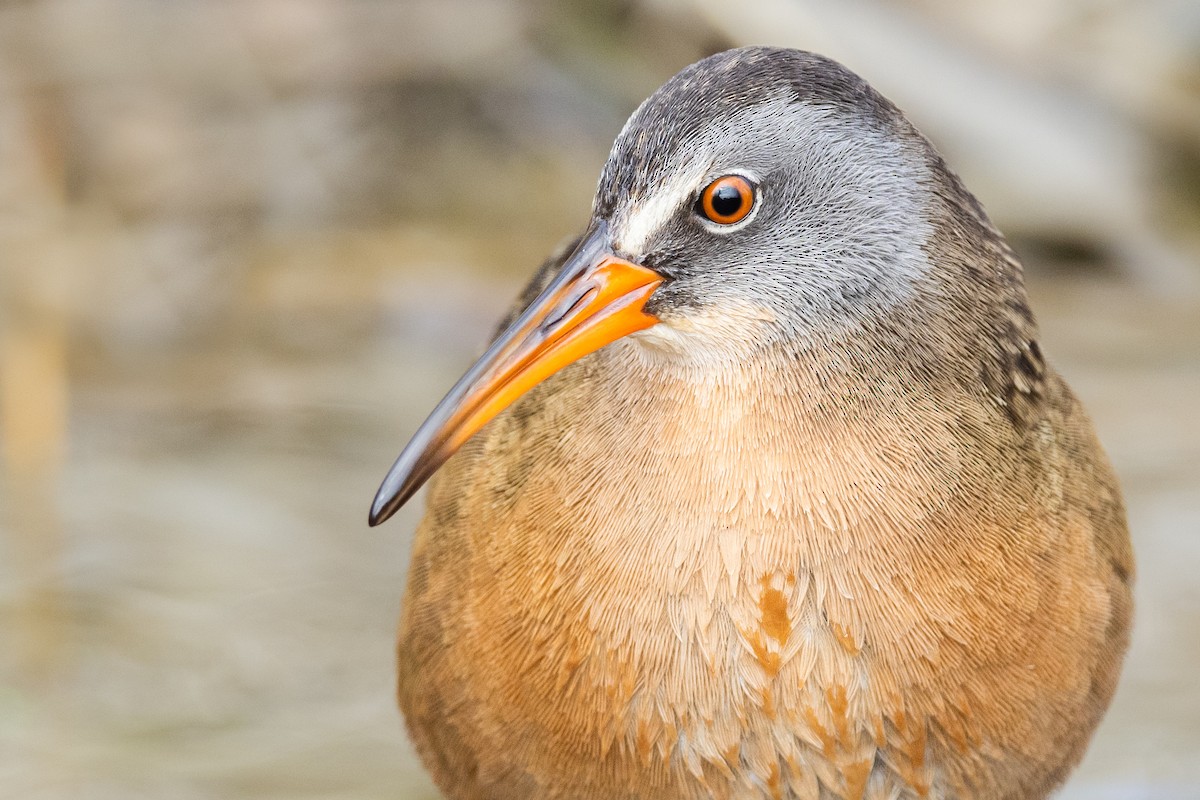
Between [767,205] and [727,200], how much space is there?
8cm

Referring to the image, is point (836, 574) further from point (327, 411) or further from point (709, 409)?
point (327, 411)

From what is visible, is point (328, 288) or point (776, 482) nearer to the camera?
point (776, 482)

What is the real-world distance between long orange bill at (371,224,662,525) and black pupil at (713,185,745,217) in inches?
6.5

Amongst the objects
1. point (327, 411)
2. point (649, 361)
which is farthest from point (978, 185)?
point (649, 361)

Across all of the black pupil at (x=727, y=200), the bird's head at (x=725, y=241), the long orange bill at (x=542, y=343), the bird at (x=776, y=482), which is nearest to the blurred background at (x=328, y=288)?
the bird at (x=776, y=482)

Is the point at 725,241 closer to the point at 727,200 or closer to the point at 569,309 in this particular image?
the point at 727,200

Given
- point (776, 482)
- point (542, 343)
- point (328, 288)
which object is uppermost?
point (328, 288)

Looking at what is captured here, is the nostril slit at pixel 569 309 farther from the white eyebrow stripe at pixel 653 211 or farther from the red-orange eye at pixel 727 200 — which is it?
the red-orange eye at pixel 727 200

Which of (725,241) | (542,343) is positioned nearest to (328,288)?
(542,343)

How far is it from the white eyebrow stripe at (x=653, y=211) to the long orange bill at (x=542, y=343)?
3cm

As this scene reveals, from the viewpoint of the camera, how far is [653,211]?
113 inches

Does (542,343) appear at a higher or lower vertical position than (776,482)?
higher

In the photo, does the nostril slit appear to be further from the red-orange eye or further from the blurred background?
the blurred background

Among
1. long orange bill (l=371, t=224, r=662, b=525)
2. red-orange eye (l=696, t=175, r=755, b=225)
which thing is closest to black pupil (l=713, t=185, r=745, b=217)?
red-orange eye (l=696, t=175, r=755, b=225)
